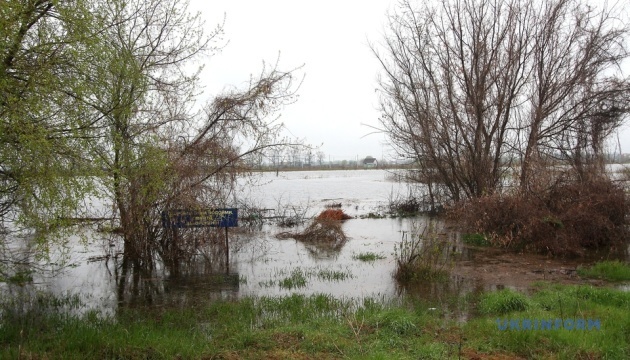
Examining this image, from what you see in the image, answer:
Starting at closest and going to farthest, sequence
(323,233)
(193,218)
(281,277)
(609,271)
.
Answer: (609,271), (281,277), (193,218), (323,233)

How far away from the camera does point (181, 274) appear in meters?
11.3

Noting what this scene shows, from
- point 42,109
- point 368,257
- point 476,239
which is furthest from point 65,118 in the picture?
point 476,239

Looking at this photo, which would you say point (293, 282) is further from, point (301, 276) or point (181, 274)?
point (181, 274)

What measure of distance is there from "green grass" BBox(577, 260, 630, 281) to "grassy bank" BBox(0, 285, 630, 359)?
1926 millimetres

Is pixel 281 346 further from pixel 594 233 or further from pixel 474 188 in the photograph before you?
pixel 474 188

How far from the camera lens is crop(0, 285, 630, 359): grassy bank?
556 centimetres

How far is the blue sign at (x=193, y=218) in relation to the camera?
1170 cm

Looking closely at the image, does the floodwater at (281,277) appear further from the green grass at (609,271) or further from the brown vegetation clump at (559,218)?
the brown vegetation clump at (559,218)

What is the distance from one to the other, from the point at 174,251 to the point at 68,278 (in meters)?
2.60

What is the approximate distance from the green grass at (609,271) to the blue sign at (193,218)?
8.61 m

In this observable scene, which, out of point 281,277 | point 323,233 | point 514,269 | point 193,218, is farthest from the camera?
point 323,233

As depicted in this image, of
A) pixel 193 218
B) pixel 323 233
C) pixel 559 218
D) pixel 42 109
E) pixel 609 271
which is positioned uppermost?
pixel 42 109

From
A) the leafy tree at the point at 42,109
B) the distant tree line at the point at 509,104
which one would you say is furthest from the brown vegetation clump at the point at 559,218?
the leafy tree at the point at 42,109

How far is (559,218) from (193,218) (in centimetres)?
1001
